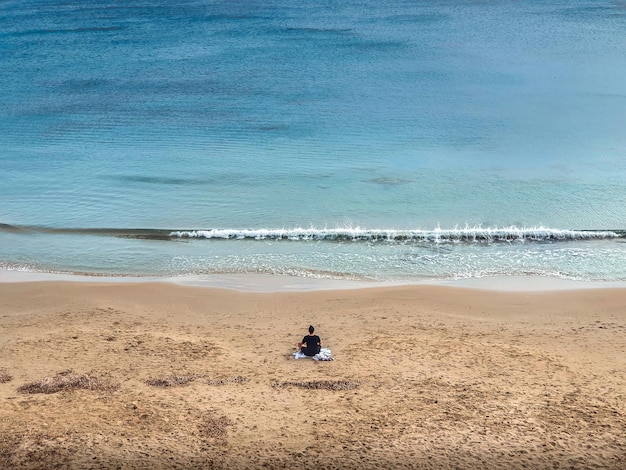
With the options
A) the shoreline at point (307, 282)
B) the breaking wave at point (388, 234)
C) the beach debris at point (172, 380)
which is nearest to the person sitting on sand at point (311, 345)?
the beach debris at point (172, 380)

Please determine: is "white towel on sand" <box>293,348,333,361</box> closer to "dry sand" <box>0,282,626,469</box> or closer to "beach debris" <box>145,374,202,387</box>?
"dry sand" <box>0,282,626,469</box>

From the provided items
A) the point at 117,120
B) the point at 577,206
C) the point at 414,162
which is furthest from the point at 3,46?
the point at 577,206

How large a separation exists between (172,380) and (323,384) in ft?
9.09

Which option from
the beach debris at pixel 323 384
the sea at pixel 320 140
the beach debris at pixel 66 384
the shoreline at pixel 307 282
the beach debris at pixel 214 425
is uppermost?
the sea at pixel 320 140

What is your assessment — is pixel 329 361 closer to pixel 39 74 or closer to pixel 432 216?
pixel 432 216

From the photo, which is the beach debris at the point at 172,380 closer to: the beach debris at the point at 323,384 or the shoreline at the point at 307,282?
the beach debris at the point at 323,384

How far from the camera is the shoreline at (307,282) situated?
17.5 m

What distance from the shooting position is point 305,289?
1750 centimetres

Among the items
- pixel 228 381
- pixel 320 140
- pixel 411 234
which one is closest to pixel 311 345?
pixel 228 381

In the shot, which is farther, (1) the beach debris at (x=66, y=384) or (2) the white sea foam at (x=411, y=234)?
(2) the white sea foam at (x=411, y=234)

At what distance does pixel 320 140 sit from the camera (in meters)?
28.0

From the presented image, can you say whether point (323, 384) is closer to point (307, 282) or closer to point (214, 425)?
point (214, 425)

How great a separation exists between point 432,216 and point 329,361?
891 centimetres

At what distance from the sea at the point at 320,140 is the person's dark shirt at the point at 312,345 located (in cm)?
435
